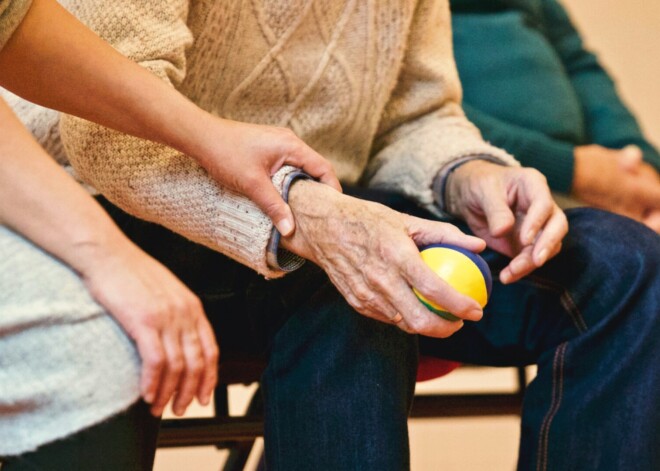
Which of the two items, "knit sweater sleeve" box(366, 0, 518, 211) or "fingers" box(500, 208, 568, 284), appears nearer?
"fingers" box(500, 208, 568, 284)

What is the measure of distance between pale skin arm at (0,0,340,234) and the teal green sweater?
0.85 meters

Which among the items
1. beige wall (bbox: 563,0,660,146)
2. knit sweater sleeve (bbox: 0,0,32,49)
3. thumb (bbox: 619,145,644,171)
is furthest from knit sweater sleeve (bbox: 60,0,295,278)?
beige wall (bbox: 563,0,660,146)

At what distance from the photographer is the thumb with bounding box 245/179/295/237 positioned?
0.74m

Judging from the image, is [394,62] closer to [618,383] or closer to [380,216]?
[380,216]

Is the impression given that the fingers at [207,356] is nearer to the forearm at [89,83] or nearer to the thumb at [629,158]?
the forearm at [89,83]

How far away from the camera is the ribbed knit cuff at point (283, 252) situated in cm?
75

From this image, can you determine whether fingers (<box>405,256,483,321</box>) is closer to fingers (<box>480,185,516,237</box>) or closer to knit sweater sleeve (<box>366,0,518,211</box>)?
fingers (<box>480,185,516,237</box>)

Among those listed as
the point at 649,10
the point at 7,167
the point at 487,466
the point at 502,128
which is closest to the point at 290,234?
the point at 7,167

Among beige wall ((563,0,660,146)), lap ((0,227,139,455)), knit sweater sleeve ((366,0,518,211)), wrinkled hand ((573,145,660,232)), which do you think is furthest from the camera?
beige wall ((563,0,660,146))

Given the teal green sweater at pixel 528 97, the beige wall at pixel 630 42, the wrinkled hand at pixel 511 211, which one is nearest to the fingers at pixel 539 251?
the wrinkled hand at pixel 511 211

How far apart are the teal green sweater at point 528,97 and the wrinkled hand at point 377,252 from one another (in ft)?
2.75

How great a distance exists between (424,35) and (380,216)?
1.41 feet

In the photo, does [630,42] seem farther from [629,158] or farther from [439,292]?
[439,292]

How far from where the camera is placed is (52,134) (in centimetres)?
84
